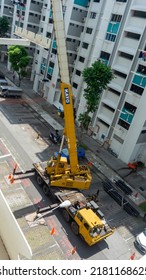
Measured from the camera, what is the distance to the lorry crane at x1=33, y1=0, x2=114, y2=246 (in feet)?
73.0

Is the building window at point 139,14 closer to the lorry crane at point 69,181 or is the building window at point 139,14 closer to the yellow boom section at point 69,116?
the lorry crane at point 69,181

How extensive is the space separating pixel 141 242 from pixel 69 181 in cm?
933

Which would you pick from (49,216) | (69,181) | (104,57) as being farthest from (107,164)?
(104,57)

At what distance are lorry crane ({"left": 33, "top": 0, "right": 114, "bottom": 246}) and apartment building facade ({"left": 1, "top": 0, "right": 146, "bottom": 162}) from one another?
14.0 metres

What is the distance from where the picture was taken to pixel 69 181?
26.5m

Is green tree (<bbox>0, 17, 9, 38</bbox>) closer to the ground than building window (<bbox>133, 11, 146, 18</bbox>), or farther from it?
closer to the ground

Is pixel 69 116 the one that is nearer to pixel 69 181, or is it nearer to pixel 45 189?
pixel 69 181

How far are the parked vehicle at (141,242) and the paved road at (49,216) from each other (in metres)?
0.60

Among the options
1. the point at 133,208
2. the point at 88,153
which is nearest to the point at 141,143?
the point at 88,153

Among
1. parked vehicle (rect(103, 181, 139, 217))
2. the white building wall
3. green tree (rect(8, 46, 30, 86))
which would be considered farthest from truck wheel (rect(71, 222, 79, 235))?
green tree (rect(8, 46, 30, 86))

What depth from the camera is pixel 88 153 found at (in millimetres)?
39812

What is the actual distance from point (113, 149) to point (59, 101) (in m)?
20.2

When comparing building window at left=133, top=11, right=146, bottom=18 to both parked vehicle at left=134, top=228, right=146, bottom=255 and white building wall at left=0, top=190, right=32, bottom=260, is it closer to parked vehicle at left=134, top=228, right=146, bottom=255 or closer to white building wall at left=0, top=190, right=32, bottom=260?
parked vehicle at left=134, top=228, right=146, bottom=255
